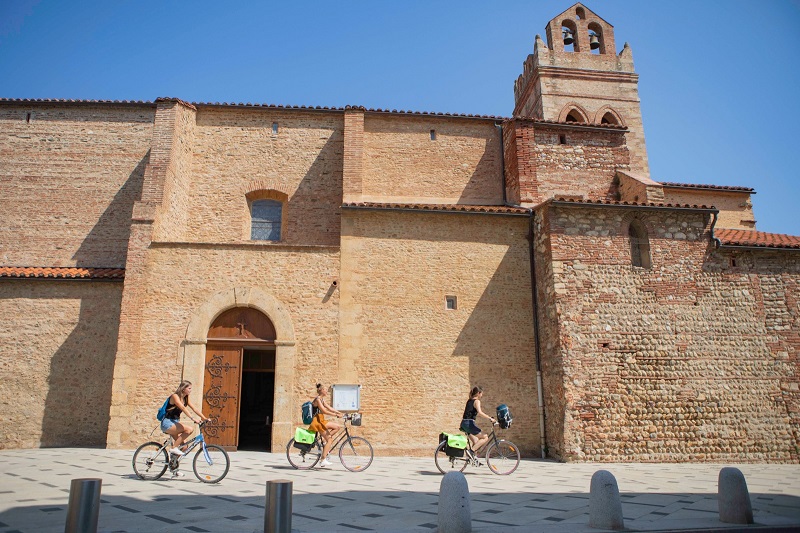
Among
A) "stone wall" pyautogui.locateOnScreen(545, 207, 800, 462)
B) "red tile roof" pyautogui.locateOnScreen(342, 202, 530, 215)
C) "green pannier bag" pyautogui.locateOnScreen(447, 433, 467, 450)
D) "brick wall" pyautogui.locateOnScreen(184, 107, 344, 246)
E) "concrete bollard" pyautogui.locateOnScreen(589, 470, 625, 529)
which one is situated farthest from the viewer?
"brick wall" pyautogui.locateOnScreen(184, 107, 344, 246)

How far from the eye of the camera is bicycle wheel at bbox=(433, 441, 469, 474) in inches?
359

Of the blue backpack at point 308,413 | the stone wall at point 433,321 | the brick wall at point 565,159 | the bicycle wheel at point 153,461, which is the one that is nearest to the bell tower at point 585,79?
the brick wall at point 565,159

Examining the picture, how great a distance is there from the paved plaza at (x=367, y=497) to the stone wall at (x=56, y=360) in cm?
206

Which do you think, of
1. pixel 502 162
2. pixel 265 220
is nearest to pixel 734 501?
pixel 502 162

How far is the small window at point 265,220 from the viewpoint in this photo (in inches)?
619

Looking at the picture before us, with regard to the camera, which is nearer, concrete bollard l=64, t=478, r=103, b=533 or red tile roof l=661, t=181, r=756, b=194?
concrete bollard l=64, t=478, r=103, b=533

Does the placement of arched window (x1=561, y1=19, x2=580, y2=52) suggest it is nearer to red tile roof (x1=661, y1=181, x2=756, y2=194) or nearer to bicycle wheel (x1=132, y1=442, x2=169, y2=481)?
red tile roof (x1=661, y1=181, x2=756, y2=194)

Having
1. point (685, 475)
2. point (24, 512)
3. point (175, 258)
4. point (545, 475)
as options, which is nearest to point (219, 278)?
point (175, 258)

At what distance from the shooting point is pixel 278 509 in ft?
→ 14.7

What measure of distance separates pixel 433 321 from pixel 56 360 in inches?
374

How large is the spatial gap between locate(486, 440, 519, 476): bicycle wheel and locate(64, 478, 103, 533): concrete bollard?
259 inches

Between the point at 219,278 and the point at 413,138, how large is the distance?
313 inches

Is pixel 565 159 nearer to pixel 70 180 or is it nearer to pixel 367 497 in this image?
pixel 367 497

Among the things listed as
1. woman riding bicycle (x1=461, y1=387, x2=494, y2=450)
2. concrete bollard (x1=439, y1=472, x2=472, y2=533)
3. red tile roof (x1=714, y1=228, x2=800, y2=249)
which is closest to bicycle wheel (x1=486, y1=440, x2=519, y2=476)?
woman riding bicycle (x1=461, y1=387, x2=494, y2=450)
